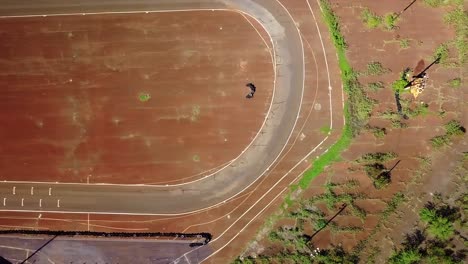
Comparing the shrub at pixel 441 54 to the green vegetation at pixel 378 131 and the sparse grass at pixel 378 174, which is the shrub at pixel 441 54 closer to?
the green vegetation at pixel 378 131

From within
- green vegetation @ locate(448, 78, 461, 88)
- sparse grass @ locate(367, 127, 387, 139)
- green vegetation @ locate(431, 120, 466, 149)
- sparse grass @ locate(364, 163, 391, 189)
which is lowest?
sparse grass @ locate(364, 163, 391, 189)

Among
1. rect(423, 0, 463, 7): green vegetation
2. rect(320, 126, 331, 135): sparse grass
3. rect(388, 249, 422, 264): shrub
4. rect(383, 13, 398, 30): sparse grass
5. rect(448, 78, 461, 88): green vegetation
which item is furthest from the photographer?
rect(423, 0, 463, 7): green vegetation

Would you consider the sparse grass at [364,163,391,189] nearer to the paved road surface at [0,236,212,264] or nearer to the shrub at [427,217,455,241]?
the shrub at [427,217,455,241]

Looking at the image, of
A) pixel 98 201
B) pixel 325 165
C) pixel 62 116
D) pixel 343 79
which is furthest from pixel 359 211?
pixel 62 116

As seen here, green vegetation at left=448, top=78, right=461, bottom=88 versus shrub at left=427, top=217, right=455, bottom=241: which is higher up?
green vegetation at left=448, top=78, right=461, bottom=88

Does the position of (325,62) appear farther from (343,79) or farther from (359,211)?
(359,211)

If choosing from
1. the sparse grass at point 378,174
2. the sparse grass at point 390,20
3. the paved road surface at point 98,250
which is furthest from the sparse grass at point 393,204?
the paved road surface at point 98,250

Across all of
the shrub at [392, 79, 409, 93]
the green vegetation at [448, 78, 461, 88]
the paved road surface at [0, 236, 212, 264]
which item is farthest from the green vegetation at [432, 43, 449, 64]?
the paved road surface at [0, 236, 212, 264]

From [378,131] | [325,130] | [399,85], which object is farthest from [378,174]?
[399,85]
